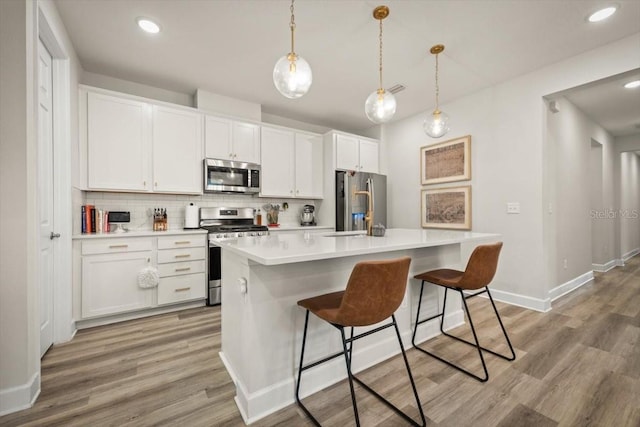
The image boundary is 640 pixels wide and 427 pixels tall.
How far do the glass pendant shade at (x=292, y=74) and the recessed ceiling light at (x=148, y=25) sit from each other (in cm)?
145

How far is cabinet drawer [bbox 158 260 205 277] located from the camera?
296cm

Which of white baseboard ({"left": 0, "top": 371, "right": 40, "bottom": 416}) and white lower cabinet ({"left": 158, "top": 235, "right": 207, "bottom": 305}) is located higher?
white lower cabinet ({"left": 158, "top": 235, "right": 207, "bottom": 305})

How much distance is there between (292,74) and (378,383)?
6.54 feet

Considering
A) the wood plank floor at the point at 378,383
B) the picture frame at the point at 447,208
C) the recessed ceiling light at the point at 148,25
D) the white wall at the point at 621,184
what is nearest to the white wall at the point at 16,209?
the wood plank floor at the point at 378,383

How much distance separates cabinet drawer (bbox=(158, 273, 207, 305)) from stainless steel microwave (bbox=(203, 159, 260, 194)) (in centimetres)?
109

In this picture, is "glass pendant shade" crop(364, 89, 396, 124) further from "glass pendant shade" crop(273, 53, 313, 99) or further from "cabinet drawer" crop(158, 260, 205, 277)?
"cabinet drawer" crop(158, 260, 205, 277)

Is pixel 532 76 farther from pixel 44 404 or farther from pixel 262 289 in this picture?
pixel 44 404

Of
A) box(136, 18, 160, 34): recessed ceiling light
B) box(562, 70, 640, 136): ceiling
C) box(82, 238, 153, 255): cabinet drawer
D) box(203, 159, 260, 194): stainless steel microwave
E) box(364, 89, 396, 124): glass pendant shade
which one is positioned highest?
box(136, 18, 160, 34): recessed ceiling light

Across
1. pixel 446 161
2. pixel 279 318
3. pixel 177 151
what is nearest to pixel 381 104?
pixel 279 318

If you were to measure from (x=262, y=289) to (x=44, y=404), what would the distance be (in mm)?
→ 1419

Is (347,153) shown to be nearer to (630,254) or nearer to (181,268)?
→ (181,268)

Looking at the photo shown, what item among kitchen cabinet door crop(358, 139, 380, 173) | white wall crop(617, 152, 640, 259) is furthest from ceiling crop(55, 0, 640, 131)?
white wall crop(617, 152, 640, 259)

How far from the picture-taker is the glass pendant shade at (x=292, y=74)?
5.45ft

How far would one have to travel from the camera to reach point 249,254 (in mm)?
1280
